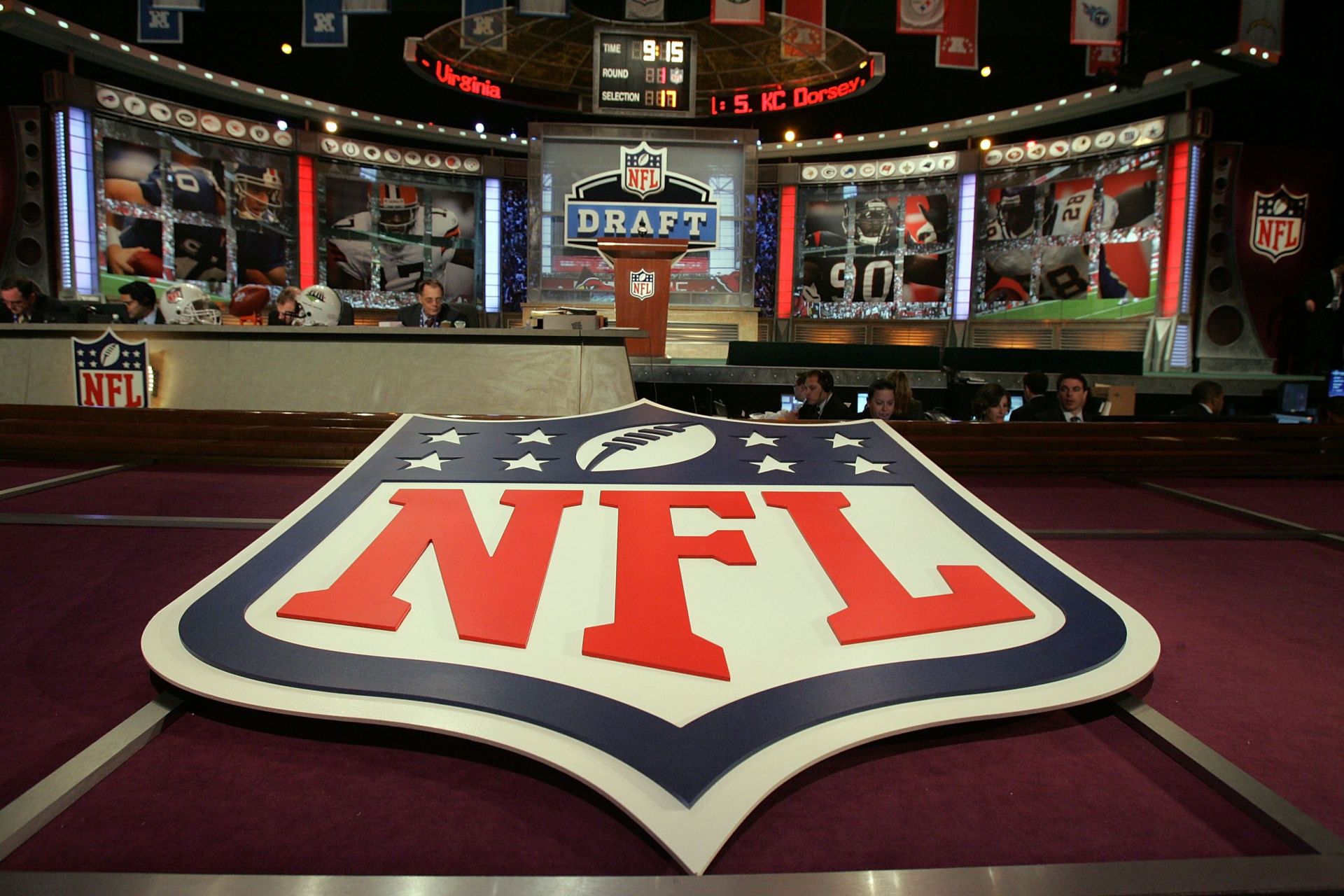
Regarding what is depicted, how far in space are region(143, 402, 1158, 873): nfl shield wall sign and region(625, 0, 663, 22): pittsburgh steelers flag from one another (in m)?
8.21

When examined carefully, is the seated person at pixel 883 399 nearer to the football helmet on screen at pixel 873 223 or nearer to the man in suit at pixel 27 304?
the man in suit at pixel 27 304

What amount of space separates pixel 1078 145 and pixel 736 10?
246 inches

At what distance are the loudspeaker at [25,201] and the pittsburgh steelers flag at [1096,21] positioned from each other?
11932 mm

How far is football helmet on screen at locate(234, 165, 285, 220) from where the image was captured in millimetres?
10500

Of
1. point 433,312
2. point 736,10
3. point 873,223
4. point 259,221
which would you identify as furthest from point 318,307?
point 873,223

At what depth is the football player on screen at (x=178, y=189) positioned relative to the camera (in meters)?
9.45

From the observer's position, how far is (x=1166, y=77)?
967 cm

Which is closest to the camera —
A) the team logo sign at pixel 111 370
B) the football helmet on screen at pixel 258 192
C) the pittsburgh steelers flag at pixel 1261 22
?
the team logo sign at pixel 111 370

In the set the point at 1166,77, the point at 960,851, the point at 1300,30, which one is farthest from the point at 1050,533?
the point at 1300,30

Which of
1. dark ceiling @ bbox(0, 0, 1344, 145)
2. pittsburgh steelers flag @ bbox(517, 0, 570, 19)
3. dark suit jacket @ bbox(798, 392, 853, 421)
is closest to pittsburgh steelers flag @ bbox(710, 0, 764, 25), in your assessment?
pittsburgh steelers flag @ bbox(517, 0, 570, 19)

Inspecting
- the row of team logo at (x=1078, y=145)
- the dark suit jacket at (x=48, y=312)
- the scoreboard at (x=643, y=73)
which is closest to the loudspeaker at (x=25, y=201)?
the dark suit jacket at (x=48, y=312)

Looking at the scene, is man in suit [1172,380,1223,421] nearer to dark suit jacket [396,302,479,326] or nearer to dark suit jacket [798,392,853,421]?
dark suit jacket [798,392,853,421]

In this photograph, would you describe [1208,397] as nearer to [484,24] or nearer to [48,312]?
[48,312]

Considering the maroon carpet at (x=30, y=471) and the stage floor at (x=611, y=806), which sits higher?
the maroon carpet at (x=30, y=471)
